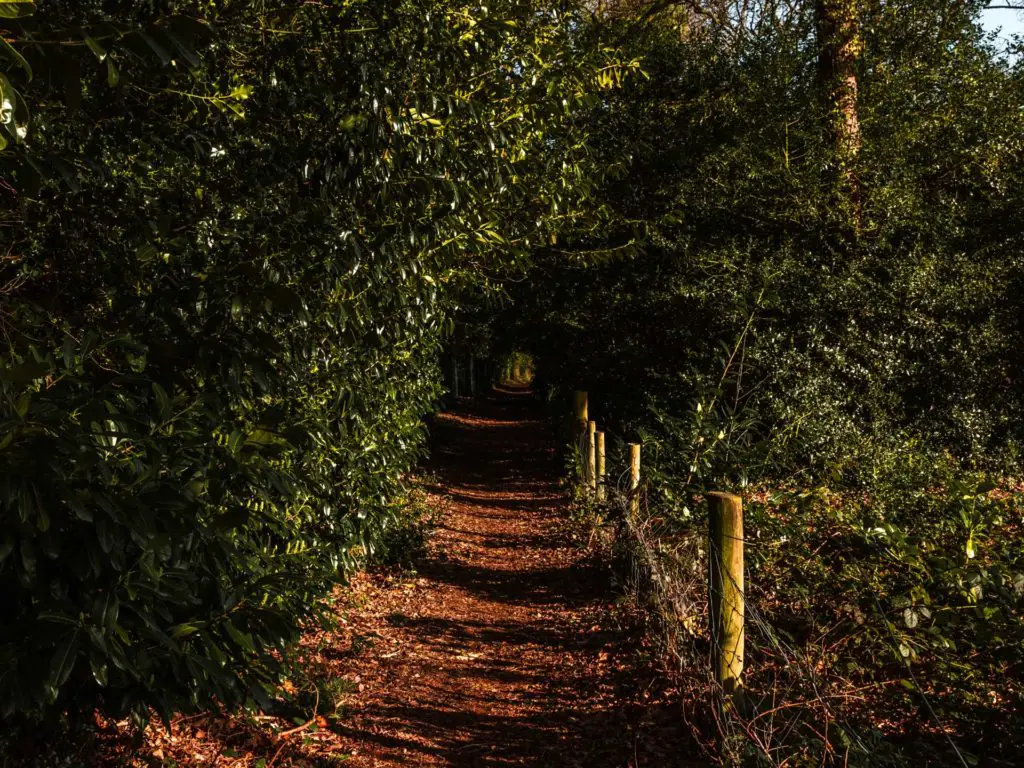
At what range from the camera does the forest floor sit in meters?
4.59

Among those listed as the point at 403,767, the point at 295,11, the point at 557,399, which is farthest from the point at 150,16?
the point at 557,399

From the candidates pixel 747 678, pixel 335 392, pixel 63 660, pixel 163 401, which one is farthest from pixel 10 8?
pixel 747 678

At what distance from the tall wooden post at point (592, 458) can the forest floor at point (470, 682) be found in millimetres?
832

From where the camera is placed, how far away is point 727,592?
4.34m

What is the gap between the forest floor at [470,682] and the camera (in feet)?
15.0

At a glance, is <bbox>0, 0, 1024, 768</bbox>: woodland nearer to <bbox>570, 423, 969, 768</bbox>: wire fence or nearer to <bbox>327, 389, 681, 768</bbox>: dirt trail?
<bbox>570, 423, 969, 768</bbox>: wire fence

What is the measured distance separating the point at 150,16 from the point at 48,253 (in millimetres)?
1296

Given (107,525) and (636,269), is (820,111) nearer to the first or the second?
(636,269)

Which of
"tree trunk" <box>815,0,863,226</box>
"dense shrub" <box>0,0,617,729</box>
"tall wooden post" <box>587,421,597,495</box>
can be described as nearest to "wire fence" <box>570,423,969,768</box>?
"dense shrub" <box>0,0,617,729</box>

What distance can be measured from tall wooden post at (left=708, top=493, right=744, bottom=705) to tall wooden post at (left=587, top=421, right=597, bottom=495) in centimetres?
609

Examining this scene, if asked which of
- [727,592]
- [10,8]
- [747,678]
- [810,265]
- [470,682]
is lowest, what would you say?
[470,682]

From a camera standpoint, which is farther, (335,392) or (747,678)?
(335,392)

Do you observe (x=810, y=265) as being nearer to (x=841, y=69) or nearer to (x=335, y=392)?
(x=841, y=69)

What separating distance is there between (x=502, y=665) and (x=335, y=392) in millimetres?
2833
